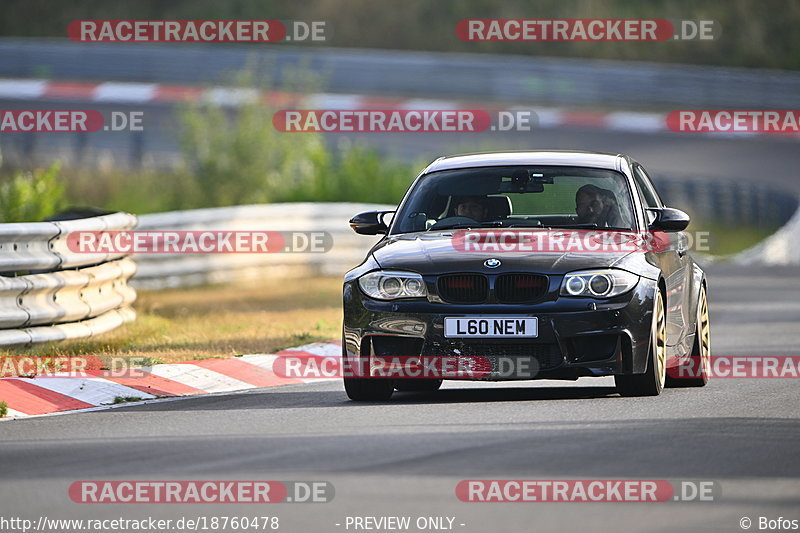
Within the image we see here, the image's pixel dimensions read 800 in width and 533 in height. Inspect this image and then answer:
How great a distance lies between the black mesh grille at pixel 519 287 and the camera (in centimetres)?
1008

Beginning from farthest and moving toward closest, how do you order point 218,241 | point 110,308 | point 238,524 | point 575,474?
point 218,241 < point 110,308 < point 575,474 < point 238,524

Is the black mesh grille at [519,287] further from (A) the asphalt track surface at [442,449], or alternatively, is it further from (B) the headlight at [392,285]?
(A) the asphalt track surface at [442,449]

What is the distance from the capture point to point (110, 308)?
547 inches

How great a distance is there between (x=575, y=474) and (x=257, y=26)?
46.2 meters

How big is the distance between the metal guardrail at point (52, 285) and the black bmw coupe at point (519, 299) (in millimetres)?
2998

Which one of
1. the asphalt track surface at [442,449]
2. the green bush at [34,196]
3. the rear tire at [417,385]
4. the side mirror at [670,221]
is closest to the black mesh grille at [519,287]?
the asphalt track surface at [442,449]

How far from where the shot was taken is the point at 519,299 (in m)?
10.1

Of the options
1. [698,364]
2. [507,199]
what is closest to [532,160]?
[507,199]

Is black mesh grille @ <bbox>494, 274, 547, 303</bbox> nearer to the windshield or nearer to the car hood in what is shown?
the car hood

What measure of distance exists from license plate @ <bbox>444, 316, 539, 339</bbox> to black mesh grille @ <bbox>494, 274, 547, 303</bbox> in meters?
0.17

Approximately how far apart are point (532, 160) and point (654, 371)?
1.89 metres

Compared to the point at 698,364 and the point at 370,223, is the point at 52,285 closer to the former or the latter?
the point at 370,223

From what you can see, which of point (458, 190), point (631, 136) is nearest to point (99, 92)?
→ point (631, 136)

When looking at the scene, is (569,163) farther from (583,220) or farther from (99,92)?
(99,92)
